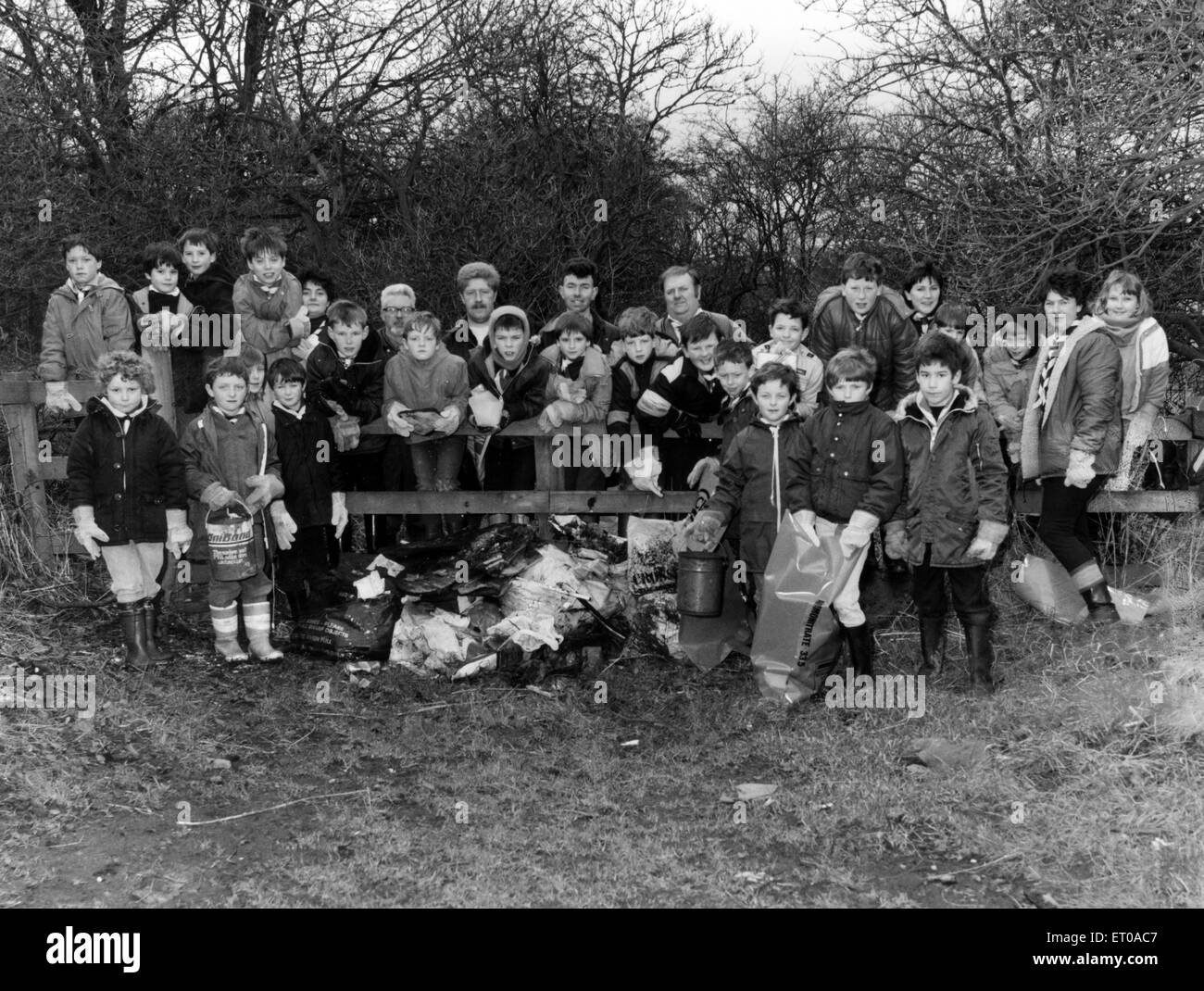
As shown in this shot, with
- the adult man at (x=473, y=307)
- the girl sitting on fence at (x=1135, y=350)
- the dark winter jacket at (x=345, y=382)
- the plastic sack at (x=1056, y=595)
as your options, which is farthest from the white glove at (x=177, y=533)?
the girl sitting on fence at (x=1135, y=350)

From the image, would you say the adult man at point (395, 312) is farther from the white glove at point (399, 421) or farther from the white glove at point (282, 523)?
the white glove at point (282, 523)

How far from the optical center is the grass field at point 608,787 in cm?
407

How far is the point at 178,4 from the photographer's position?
36.0 ft

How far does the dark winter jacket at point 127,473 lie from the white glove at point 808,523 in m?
3.05

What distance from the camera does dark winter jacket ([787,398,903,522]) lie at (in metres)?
5.68

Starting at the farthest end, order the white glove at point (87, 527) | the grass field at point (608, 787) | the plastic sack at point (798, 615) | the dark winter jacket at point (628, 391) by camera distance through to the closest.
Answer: the dark winter jacket at point (628, 391), the white glove at point (87, 527), the plastic sack at point (798, 615), the grass field at point (608, 787)

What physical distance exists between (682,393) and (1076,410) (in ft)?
6.77

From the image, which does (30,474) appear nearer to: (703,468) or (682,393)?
(682,393)

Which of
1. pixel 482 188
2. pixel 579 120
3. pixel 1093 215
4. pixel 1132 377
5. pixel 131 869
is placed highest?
pixel 579 120

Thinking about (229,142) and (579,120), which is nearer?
(229,142)

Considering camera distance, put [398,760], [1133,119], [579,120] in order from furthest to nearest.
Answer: [579,120] → [1133,119] → [398,760]

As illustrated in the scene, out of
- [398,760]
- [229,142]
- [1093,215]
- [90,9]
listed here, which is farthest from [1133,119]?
[90,9]

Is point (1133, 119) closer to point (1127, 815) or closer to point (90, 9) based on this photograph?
point (1127, 815)

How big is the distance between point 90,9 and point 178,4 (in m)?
0.75
